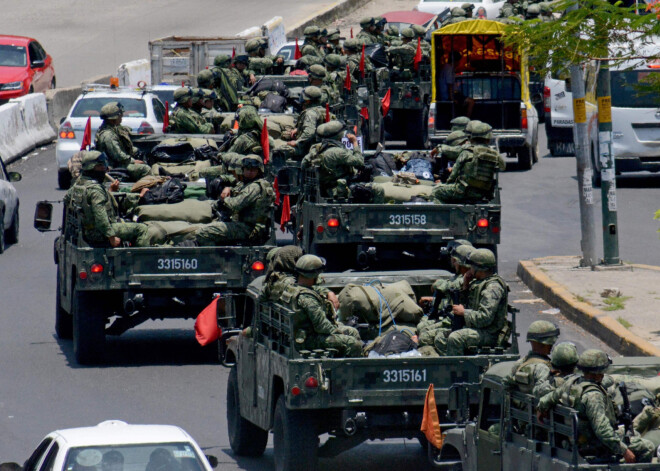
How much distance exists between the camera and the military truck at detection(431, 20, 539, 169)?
1039 inches

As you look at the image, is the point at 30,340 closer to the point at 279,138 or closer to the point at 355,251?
the point at 355,251

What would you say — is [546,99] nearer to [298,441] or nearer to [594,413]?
[298,441]

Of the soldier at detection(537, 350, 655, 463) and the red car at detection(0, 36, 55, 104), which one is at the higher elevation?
the red car at detection(0, 36, 55, 104)

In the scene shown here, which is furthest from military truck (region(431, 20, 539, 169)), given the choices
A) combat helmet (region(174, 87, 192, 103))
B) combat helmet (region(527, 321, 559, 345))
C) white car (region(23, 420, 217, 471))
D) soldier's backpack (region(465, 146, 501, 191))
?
white car (region(23, 420, 217, 471))

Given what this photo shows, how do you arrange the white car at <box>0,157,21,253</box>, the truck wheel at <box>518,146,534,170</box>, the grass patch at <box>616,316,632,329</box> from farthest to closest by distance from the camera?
the truck wheel at <box>518,146,534,170</box> → the white car at <box>0,157,21,253</box> → the grass patch at <box>616,316,632,329</box>

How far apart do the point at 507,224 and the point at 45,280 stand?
7.49m

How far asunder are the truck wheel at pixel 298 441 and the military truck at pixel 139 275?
444cm

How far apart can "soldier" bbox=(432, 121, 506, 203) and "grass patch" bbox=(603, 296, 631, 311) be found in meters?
1.84

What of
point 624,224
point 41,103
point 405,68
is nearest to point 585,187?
point 624,224

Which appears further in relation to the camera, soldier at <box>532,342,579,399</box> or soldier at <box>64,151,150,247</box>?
soldier at <box>64,151,150,247</box>

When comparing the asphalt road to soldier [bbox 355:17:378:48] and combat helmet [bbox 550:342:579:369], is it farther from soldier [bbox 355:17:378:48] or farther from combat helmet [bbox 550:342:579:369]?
soldier [bbox 355:17:378:48]

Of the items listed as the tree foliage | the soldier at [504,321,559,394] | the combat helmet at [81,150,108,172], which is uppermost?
the tree foliage

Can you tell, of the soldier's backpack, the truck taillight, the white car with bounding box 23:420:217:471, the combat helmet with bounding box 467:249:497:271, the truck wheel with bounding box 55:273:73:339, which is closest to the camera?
the white car with bounding box 23:420:217:471

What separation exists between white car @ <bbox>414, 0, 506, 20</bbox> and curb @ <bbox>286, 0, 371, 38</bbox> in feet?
15.2
